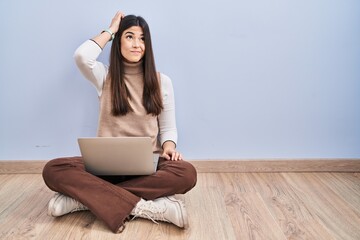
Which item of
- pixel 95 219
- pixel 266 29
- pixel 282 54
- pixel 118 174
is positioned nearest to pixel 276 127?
pixel 282 54

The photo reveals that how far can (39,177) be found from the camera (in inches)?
67.0

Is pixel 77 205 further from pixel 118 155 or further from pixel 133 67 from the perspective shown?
pixel 133 67

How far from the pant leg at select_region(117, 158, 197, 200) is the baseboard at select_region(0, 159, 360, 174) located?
14.9 inches

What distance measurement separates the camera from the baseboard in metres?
1.73

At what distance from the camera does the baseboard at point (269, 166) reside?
1733mm

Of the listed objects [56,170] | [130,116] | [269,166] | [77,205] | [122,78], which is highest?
[122,78]

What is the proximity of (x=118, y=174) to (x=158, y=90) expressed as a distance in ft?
1.25

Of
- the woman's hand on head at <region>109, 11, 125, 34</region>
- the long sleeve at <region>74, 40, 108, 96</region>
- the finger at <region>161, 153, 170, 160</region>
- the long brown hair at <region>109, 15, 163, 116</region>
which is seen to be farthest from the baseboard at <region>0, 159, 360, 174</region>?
the woman's hand on head at <region>109, 11, 125, 34</region>

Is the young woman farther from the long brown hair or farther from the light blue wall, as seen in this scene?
the light blue wall

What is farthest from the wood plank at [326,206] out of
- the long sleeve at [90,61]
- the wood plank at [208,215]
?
the long sleeve at [90,61]

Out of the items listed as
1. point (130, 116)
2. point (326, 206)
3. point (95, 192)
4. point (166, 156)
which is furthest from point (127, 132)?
point (326, 206)

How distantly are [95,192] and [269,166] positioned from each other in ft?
2.80

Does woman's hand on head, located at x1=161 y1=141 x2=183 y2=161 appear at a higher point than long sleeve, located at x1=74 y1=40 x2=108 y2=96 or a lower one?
lower

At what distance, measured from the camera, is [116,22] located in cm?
148
